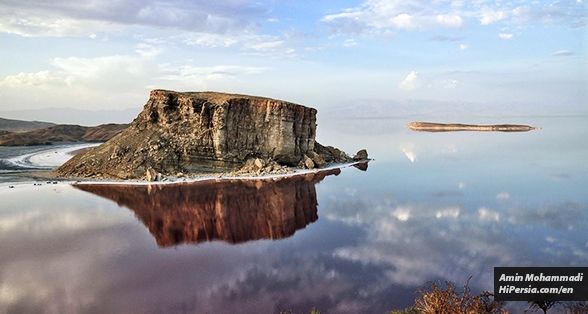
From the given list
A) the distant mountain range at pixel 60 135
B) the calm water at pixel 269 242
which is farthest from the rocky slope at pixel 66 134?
the calm water at pixel 269 242

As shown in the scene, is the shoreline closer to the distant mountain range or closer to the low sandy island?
the distant mountain range

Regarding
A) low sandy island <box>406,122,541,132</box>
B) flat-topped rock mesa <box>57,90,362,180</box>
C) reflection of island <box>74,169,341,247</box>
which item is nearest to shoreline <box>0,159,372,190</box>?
reflection of island <box>74,169,341,247</box>

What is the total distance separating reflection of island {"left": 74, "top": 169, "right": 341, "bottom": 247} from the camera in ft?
59.9

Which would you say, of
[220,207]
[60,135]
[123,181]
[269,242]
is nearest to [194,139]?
[123,181]

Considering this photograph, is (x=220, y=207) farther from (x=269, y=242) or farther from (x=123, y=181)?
(x=123, y=181)

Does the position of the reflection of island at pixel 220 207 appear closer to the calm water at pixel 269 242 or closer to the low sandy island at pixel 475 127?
the calm water at pixel 269 242

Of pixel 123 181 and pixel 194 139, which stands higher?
pixel 194 139

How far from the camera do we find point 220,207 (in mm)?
23125

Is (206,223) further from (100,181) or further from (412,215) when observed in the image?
(100,181)

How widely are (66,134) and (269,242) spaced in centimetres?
8748

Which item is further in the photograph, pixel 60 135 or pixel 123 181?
pixel 60 135

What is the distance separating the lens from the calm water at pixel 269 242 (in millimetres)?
11797

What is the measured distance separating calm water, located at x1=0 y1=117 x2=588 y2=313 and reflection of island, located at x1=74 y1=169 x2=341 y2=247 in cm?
10

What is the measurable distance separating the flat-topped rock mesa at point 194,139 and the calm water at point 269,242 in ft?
15.9
